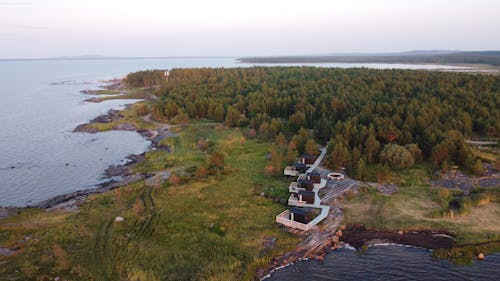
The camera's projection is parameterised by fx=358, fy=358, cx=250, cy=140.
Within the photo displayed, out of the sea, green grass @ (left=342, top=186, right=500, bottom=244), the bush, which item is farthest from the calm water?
the bush

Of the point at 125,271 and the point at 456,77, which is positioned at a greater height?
the point at 456,77

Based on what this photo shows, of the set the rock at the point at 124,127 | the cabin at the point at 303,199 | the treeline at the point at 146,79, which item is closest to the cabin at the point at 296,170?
the cabin at the point at 303,199

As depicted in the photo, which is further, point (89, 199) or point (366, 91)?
point (366, 91)

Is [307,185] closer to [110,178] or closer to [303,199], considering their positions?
[303,199]

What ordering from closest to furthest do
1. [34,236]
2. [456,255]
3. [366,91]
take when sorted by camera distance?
[456,255], [34,236], [366,91]

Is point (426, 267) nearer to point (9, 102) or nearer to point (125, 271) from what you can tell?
point (125, 271)

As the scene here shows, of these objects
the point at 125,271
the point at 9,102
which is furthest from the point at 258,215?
the point at 9,102

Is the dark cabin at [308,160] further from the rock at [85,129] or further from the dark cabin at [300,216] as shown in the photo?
the rock at [85,129]

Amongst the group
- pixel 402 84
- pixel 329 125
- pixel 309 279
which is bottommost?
pixel 309 279
